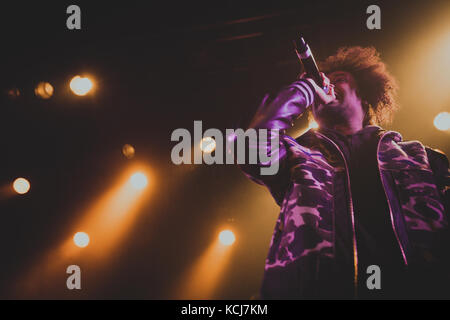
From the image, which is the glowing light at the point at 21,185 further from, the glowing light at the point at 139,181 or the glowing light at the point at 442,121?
the glowing light at the point at 442,121

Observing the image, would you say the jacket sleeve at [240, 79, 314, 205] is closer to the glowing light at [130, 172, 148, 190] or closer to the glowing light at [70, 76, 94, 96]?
the glowing light at [130, 172, 148, 190]

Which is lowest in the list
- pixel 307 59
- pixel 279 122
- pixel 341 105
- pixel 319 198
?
pixel 319 198

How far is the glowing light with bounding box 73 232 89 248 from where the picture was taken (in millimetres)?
2697

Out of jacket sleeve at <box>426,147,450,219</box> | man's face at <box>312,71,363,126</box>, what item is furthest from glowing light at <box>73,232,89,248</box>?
jacket sleeve at <box>426,147,450,219</box>

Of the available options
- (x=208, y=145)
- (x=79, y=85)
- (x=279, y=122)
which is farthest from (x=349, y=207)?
(x=79, y=85)

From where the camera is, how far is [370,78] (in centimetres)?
185

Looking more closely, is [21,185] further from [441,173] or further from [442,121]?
[442,121]

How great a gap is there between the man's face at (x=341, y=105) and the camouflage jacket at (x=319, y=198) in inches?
7.4

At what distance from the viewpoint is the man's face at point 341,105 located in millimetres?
1648

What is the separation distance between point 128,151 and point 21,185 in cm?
113

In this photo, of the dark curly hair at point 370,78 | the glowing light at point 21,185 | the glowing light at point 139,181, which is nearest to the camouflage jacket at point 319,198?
the dark curly hair at point 370,78
